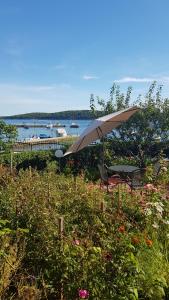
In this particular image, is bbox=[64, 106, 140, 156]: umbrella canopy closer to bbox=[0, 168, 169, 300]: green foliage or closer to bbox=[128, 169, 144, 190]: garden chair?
bbox=[128, 169, 144, 190]: garden chair

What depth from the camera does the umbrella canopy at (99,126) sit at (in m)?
10.1

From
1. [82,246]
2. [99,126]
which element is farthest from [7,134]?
[82,246]

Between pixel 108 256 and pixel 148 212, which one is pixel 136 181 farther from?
pixel 108 256

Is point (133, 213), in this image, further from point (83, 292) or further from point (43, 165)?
point (43, 165)

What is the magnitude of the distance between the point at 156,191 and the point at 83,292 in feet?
10.9

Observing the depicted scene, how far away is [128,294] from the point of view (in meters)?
3.64

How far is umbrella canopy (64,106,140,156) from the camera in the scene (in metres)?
10.1

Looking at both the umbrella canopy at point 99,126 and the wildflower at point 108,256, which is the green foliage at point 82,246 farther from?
the umbrella canopy at point 99,126

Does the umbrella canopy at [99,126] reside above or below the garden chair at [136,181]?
above

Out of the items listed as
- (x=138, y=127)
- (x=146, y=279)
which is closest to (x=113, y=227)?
(x=146, y=279)

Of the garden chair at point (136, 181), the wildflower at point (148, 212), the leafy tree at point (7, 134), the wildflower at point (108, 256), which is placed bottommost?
the garden chair at point (136, 181)

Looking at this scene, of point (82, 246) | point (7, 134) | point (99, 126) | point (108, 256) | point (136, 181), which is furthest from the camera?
point (7, 134)

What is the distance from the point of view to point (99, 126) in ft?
36.7

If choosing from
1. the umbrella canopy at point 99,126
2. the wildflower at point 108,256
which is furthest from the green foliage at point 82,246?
the umbrella canopy at point 99,126
